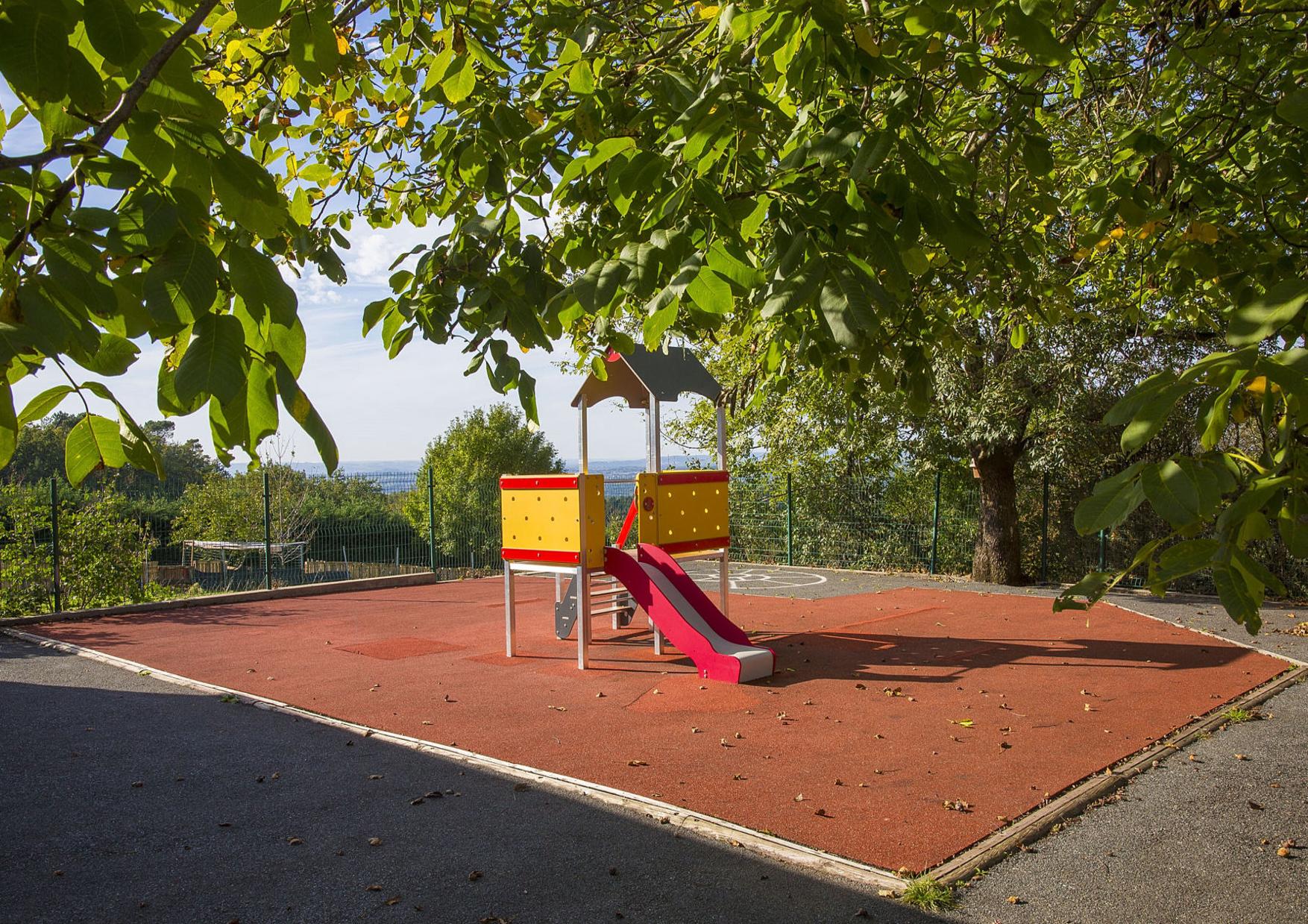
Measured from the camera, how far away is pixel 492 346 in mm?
2965

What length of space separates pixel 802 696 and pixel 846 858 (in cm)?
341

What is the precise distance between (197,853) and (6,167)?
402cm

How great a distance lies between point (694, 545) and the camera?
1046 cm

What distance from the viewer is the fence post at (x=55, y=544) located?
1264cm

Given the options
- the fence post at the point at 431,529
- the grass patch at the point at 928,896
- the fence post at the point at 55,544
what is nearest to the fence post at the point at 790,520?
the fence post at the point at 431,529

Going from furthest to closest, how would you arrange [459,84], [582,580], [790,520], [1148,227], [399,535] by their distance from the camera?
[790,520] < [399,535] < [582,580] < [1148,227] < [459,84]

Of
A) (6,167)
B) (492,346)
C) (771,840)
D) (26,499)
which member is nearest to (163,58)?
(6,167)

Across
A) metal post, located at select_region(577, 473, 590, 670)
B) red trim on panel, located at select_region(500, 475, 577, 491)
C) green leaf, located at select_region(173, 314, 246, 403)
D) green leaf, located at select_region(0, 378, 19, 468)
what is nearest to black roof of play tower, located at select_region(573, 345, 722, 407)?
red trim on panel, located at select_region(500, 475, 577, 491)

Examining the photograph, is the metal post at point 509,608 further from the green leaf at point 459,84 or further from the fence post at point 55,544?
the fence post at point 55,544

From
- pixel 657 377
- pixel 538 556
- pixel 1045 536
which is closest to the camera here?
pixel 538 556

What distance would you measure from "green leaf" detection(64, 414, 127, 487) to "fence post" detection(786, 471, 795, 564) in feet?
57.9

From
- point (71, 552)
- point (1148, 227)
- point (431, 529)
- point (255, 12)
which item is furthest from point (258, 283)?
point (431, 529)

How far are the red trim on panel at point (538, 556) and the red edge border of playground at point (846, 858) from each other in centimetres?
288

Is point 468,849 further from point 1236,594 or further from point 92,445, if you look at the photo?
point 1236,594
